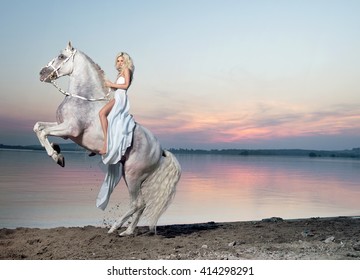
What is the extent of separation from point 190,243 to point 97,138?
150cm

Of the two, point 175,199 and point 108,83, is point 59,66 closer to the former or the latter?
point 108,83

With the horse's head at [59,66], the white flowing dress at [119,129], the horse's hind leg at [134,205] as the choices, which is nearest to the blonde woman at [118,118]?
the white flowing dress at [119,129]

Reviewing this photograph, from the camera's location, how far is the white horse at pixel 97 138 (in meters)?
5.92

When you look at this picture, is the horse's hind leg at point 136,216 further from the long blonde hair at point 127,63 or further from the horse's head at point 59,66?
the horse's head at point 59,66

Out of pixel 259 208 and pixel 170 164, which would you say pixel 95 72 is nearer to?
pixel 170 164

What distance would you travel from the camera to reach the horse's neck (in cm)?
613

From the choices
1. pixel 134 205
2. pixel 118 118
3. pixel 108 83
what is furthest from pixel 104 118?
pixel 134 205

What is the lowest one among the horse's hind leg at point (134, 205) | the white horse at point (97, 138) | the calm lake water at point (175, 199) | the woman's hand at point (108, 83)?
the calm lake water at point (175, 199)

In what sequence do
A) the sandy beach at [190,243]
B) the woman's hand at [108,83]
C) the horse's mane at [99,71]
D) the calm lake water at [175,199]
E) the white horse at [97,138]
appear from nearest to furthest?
the sandy beach at [190,243] → the white horse at [97,138] → the woman's hand at [108,83] → the horse's mane at [99,71] → the calm lake water at [175,199]

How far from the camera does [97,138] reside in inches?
236

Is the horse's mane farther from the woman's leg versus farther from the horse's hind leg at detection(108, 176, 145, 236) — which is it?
the horse's hind leg at detection(108, 176, 145, 236)

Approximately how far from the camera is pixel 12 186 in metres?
9.77

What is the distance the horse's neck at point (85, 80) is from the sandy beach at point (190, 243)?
5.32 ft
